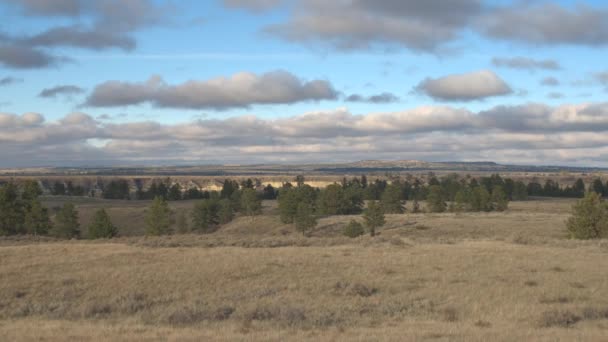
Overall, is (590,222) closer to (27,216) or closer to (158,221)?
(158,221)

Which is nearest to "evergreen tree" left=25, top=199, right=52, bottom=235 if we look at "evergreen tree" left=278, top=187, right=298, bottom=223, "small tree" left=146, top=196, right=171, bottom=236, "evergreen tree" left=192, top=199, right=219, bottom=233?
"small tree" left=146, top=196, right=171, bottom=236

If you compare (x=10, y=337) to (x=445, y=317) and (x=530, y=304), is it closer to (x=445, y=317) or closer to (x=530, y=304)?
(x=445, y=317)

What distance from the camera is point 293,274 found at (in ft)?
81.9

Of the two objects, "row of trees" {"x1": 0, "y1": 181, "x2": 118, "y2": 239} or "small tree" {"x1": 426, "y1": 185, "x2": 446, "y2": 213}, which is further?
"small tree" {"x1": 426, "y1": 185, "x2": 446, "y2": 213}

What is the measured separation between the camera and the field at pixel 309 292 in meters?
14.8

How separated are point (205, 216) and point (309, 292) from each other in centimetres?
7116

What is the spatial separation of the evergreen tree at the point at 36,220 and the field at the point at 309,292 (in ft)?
109

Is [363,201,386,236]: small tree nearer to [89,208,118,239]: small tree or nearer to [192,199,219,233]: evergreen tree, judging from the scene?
[89,208,118,239]: small tree

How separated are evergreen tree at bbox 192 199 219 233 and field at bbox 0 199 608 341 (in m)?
53.6

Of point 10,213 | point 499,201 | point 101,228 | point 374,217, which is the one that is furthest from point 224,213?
point 499,201

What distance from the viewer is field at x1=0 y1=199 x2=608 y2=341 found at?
14750 mm

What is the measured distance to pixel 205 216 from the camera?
298 feet

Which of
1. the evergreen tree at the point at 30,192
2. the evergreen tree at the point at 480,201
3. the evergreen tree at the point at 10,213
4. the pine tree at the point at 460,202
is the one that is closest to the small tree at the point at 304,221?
the evergreen tree at the point at 30,192

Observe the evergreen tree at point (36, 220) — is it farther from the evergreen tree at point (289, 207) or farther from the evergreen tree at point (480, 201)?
the evergreen tree at point (480, 201)
